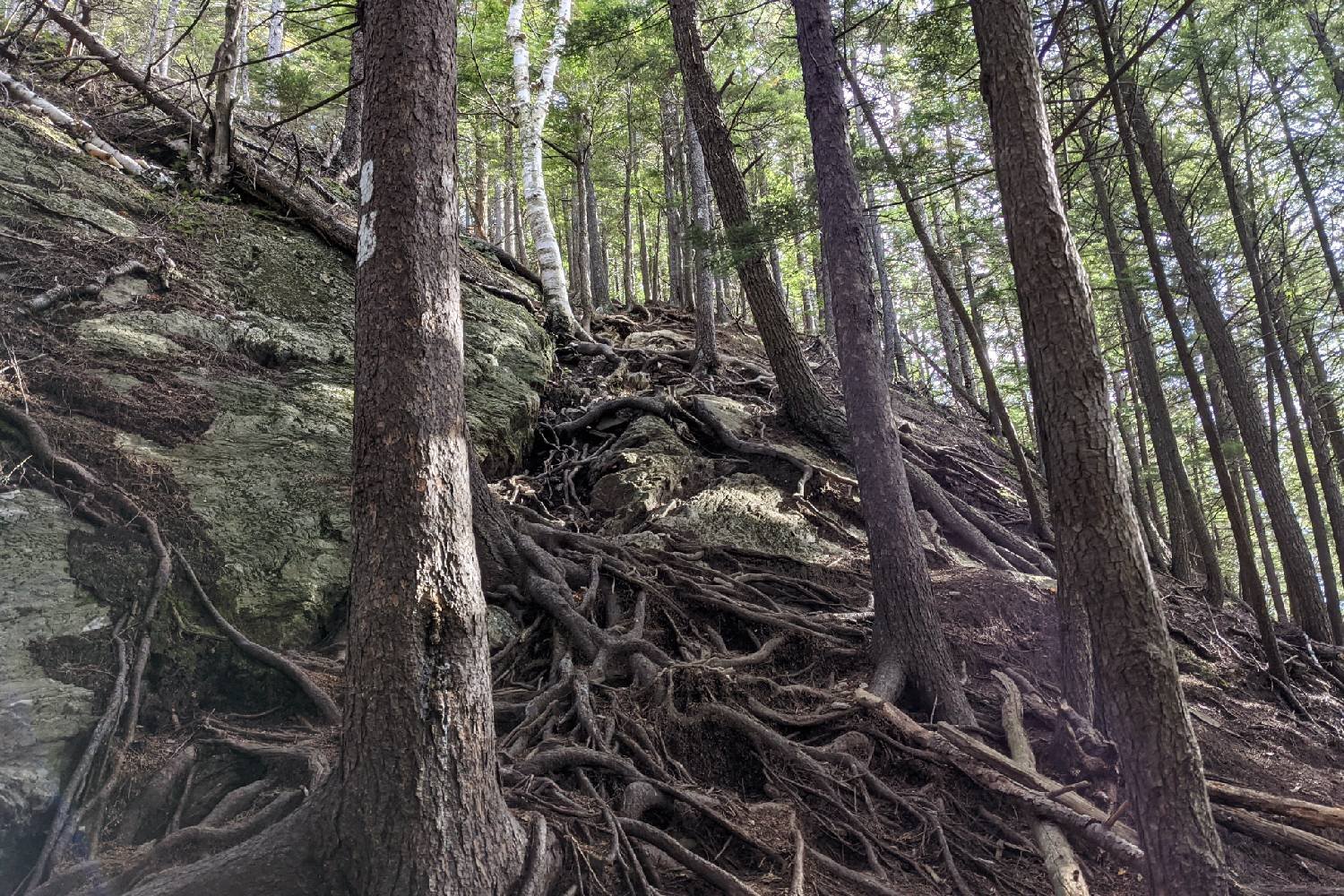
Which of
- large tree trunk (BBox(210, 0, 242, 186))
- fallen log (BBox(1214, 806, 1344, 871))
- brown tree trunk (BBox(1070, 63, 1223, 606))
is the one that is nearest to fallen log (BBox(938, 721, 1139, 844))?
fallen log (BBox(1214, 806, 1344, 871))

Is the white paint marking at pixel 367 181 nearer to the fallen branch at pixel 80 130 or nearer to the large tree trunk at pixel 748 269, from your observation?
the large tree trunk at pixel 748 269

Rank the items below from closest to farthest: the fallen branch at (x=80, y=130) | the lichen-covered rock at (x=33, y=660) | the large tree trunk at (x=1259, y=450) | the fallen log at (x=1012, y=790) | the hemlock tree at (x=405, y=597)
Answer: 1. the hemlock tree at (x=405, y=597)
2. the lichen-covered rock at (x=33, y=660)
3. the fallen log at (x=1012, y=790)
4. the fallen branch at (x=80, y=130)
5. the large tree trunk at (x=1259, y=450)

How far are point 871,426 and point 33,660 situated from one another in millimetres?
5036

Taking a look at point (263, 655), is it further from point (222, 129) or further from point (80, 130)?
point (222, 129)

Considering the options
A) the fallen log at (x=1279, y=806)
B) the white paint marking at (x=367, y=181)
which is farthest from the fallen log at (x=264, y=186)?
the fallen log at (x=1279, y=806)

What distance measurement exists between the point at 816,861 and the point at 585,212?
49.8 feet

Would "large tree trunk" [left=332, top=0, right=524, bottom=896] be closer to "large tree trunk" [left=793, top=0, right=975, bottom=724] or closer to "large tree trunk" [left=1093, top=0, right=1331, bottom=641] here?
"large tree trunk" [left=793, top=0, right=975, bottom=724]

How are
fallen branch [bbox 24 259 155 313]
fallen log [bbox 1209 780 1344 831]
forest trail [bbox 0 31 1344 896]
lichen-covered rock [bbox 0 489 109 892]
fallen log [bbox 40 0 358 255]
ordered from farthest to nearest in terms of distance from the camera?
fallen log [bbox 40 0 358 255], fallen branch [bbox 24 259 155 313], fallen log [bbox 1209 780 1344 831], forest trail [bbox 0 31 1344 896], lichen-covered rock [bbox 0 489 109 892]

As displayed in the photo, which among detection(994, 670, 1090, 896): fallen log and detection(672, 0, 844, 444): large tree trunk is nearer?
detection(994, 670, 1090, 896): fallen log

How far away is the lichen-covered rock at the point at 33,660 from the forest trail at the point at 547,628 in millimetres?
16

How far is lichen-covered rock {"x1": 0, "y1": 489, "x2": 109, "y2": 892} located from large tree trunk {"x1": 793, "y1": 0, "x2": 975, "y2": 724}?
4.39m

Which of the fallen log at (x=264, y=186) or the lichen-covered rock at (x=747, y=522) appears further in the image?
the fallen log at (x=264, y=186)

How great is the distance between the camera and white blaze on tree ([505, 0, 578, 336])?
36.5ft

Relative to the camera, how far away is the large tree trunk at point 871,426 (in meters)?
4.86
